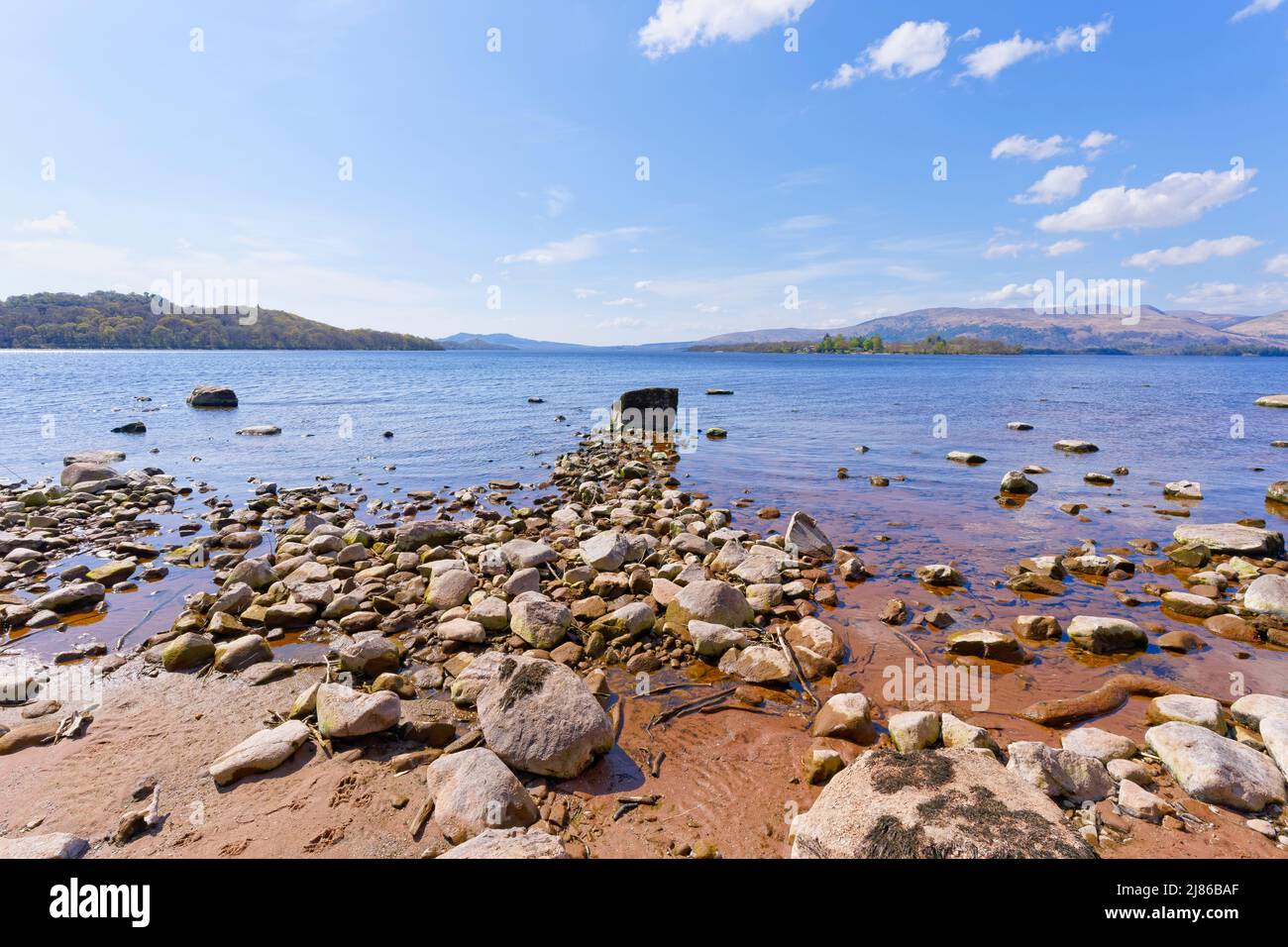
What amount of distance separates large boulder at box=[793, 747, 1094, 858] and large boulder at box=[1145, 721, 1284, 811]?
1.92 metres

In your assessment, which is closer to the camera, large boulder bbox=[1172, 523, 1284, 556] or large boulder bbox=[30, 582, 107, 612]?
large boulder bbox=[30, 582, 107, 612]

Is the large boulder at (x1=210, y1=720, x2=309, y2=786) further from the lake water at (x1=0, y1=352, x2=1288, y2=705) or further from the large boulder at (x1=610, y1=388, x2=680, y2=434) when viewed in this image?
the large boulder at (x1=610, y1=388, x2=680, y2=434)

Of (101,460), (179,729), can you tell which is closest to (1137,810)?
(179,729)

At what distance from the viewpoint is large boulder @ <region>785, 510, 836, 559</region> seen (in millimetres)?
10797

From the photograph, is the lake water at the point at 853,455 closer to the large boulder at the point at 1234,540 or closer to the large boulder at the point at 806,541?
the large boulder at the point at 1234,540

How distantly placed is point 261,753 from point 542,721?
8.70 feet

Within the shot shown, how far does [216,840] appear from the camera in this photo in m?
4.35

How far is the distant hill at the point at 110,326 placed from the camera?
13188 cm

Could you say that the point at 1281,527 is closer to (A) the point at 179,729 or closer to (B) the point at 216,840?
(B) the point at 216,840

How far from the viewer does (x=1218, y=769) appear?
4.62 metres

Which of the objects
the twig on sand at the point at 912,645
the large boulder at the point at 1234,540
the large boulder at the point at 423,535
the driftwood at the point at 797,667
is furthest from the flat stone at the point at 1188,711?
the large boulder at the point at 423,535

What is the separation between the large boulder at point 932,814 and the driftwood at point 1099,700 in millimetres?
2255

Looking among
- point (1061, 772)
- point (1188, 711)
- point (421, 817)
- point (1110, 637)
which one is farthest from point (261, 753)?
point (1110, 637)

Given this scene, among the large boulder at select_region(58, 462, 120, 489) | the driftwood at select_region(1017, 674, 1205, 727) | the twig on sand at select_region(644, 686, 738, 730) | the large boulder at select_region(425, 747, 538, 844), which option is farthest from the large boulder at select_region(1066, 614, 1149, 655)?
the large boulder at select_region(58, 462, 120, 489)
